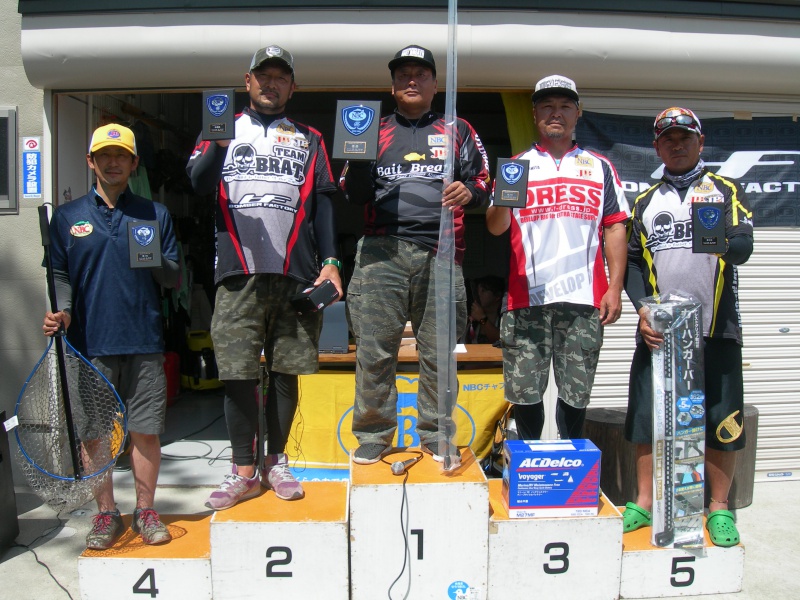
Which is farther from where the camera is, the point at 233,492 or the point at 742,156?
the point at 742,156

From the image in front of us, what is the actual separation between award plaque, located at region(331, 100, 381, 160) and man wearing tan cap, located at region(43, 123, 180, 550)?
912mm

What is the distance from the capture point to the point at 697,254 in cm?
288

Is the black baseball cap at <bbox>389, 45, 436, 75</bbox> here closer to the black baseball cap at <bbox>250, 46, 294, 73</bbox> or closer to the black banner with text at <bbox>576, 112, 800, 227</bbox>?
the black baseball cap at <bbox>250, 46, 294, 73</bbox>

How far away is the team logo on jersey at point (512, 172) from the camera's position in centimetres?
262

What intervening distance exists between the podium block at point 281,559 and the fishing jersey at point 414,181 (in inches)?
48.8

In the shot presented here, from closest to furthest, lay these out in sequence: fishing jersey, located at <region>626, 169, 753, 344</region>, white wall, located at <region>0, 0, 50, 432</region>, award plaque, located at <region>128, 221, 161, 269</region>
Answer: award plaque, located at <region>128, 221, 161, 269</region> → fishing jersey, located at <region>626, 169, 753, 344</region> → white wall, located at <region>0, 0, 50, 432</region>

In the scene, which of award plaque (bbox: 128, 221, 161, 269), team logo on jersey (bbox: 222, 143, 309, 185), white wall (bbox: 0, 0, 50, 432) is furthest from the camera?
white wall (bbox: 0, 0, 50, 432)

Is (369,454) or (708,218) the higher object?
(708,218)

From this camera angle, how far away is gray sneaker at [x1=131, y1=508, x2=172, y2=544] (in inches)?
107

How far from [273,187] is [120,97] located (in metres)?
3.02

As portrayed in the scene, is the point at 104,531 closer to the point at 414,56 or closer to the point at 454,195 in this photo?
the point at 454,195

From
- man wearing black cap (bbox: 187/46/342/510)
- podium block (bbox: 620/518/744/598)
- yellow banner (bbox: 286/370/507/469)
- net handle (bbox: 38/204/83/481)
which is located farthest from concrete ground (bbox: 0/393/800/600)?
man wearing black cap (bbox: 187/46/342/510)

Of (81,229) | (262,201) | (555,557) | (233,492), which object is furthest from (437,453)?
(81,229)

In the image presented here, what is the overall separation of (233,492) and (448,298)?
1.22m
